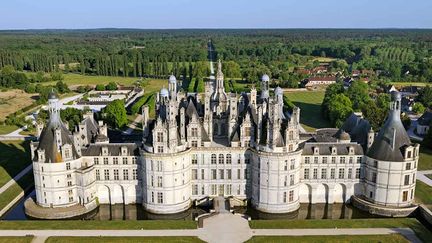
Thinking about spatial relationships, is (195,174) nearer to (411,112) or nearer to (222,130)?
(222,130)

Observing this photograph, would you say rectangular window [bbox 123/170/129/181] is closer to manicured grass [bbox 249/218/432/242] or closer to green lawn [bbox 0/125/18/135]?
manicured grass [bbox 249/218/432/242]

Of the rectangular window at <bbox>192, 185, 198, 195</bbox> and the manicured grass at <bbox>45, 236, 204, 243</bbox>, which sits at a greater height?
the rectangular window at <bbox>192, 185, 198, 195</bbox>

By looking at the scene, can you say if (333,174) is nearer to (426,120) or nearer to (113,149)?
(113,149)

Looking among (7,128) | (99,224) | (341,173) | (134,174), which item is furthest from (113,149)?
(7,128)

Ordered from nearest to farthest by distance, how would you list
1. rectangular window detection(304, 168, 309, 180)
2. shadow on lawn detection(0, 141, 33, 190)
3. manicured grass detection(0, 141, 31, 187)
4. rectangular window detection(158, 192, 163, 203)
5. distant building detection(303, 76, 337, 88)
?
1. rectangular window detection(158, 192, 163, 203)
2. rectangular window detection(304, 168, 309, 180)
3. shadow on lawn detection(0, 141, 33, 190)
4. manicured grass detection(0, 141, 31, 187)
5. distant building detection(303, 76, 337, 88)

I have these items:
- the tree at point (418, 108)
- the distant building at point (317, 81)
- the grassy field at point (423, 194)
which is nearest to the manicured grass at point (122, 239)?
the grassy field at point (423, 194)

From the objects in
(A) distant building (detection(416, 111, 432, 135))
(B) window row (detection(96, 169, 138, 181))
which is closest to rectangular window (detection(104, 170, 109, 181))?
(B) window row (detection(96, 169, 138, 181))
